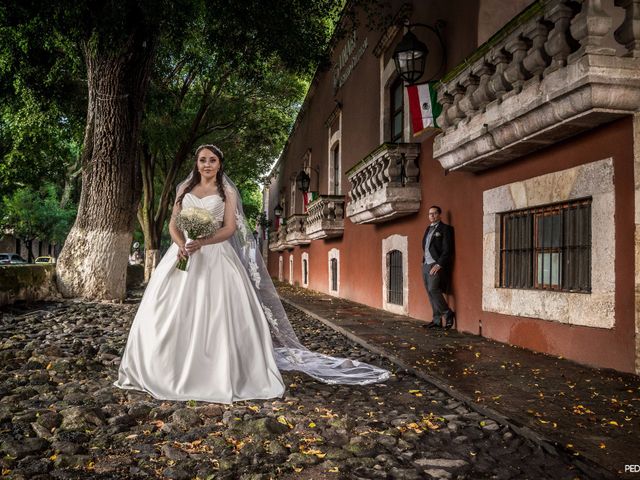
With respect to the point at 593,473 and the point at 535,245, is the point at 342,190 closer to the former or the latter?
the point at 535,245

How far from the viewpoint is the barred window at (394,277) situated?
1070cm

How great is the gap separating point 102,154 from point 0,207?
31107mm

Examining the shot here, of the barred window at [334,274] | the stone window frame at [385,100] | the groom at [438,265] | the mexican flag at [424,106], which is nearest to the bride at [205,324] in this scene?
the groom at [438,265]

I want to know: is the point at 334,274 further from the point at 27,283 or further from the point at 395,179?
the point at 27,283

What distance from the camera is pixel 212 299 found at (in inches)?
165

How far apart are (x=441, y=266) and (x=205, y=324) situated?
4.66 m

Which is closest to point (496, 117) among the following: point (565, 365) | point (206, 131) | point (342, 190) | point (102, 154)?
point (565, 365)

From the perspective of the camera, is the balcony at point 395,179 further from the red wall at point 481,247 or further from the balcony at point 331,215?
the balcony at point 331,215

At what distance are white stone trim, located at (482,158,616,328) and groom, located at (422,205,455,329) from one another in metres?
0.89

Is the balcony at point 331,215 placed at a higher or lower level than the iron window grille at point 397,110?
lower

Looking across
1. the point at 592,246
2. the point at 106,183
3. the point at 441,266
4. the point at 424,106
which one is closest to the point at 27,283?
the point at 106,183

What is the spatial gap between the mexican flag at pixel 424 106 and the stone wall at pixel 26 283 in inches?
277

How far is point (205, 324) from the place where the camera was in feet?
13.4

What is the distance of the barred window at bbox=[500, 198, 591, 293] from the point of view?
5344 mm
